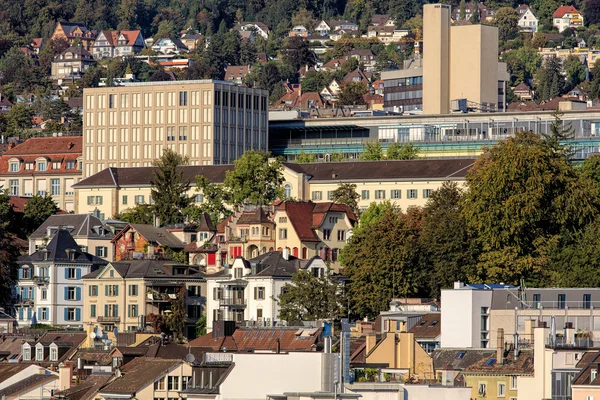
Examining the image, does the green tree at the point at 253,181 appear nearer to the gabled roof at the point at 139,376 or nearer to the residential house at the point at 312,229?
the residential house at the point at 312,229

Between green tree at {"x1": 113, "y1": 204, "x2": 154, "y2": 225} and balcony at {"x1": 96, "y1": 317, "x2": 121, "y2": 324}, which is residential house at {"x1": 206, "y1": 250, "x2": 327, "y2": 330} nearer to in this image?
balcony at {"x1": 96, "y1": 317, "x2": 121, "y2": 324}

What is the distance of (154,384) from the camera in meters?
78.8

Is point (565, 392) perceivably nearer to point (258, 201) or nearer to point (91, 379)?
point (91, 379)

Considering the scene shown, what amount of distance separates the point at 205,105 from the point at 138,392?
110m

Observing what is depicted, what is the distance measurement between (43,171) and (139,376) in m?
107

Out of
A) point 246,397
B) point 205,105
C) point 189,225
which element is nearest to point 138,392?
point 246,397

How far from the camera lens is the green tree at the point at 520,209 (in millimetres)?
108938

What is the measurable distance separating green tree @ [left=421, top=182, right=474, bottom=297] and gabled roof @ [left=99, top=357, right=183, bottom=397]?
98.4ft

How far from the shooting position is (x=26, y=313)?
419ft

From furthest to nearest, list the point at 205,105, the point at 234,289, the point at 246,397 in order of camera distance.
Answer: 1. the point at 205,105
2. the point at 234,289
3. the point at 246,397

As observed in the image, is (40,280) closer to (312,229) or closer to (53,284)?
(53,284)

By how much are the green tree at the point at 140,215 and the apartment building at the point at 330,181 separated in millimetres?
6546

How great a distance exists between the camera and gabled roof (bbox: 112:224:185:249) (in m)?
133

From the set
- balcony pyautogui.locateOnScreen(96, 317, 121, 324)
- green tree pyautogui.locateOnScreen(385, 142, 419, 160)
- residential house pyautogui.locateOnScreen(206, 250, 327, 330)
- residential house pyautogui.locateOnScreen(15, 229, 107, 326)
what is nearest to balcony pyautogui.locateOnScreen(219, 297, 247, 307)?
residential house pyautogui.locateOnScreen(206, 250, 327, 330)
